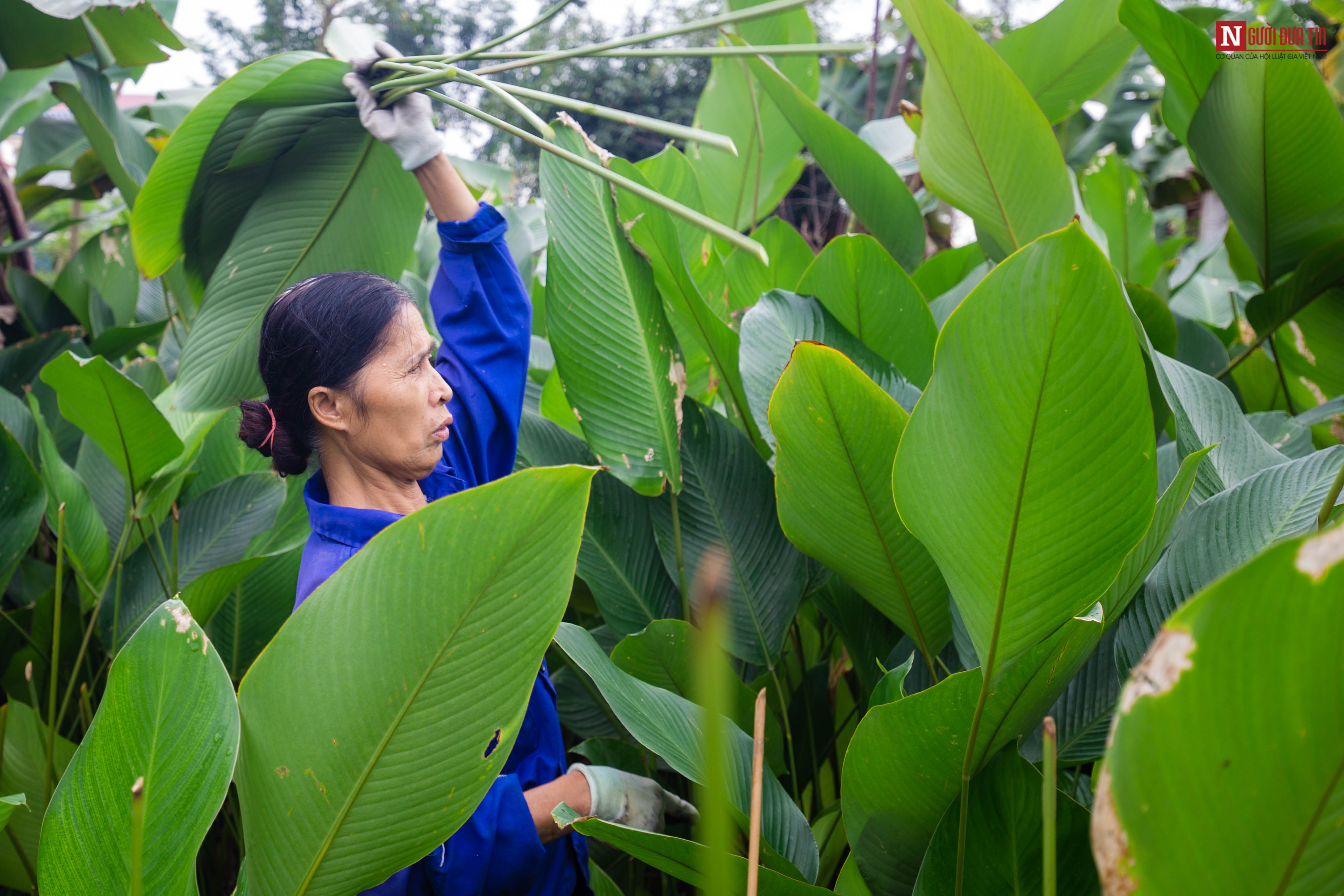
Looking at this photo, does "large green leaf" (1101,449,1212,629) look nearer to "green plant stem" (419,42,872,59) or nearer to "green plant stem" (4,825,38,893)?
"green plant stem" (419,42,872,59)

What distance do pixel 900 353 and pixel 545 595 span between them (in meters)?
0.56

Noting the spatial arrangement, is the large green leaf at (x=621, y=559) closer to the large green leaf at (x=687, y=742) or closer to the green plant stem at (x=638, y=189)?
the large green leaf at (x=687, y=742)

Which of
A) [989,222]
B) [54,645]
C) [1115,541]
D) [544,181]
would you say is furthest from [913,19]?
[54,645]

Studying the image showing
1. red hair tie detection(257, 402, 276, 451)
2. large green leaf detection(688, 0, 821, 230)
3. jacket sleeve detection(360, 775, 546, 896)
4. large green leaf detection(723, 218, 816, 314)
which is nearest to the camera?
jacket sleeve detection(360, 775, 546, 896)

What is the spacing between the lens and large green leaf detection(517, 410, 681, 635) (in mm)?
841

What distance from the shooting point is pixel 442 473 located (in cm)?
80

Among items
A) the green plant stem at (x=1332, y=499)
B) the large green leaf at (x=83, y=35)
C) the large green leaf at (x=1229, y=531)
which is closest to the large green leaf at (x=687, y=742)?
the large green leaf at (x=1229, y=531)

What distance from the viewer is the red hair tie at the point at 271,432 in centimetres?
75

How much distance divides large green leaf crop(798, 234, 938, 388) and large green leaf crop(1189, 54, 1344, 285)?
372 millimetres

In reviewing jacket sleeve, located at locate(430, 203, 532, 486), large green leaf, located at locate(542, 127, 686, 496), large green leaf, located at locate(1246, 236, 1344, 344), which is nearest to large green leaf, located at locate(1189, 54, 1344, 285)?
large green leaf, located at locate(1246, 236, 1344, 344)

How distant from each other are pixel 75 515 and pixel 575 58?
791mm

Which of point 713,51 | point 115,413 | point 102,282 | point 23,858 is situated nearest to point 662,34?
point 713,51

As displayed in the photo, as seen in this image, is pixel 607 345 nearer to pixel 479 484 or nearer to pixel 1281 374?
pixel 479 484

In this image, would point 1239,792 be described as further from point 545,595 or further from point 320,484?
point 320,484
